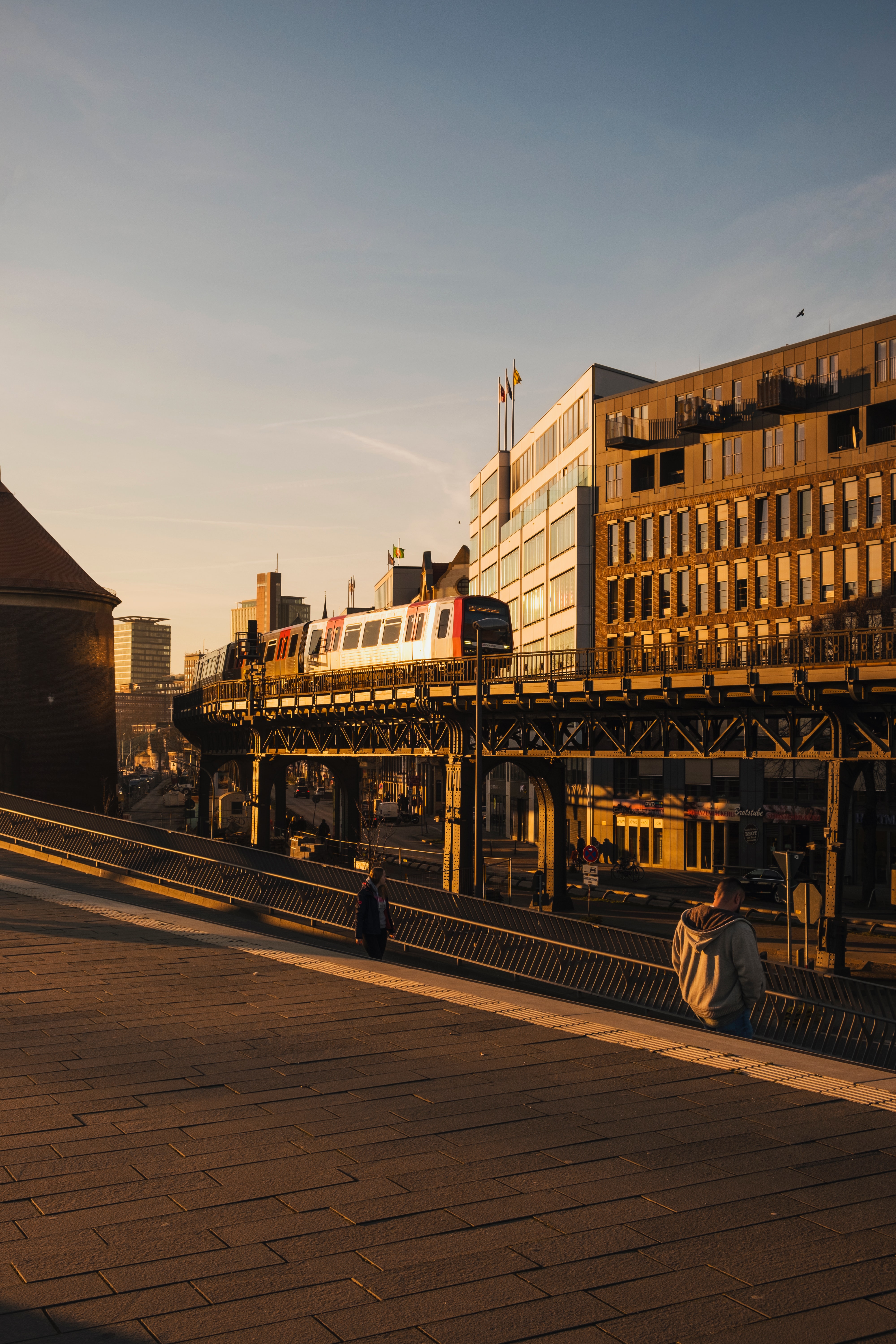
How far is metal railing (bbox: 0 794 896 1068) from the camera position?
1476 cm

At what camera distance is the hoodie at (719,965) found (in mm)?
9234

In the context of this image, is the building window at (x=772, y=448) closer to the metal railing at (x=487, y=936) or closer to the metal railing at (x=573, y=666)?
the metal railing at (x=573, y=666)

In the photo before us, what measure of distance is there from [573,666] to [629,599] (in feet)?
64.6

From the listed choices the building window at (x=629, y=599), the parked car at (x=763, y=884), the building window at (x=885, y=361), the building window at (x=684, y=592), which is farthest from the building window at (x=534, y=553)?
the parked car at (x=763, y=884)

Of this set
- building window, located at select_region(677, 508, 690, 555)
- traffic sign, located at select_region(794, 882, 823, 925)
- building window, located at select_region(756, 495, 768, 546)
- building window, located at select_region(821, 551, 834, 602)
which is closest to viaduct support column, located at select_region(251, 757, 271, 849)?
building window, located at select_region(677, 508, 690, 555)

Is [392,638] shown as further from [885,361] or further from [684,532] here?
[885,361]

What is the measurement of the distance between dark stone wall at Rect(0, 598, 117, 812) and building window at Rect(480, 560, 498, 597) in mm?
32755

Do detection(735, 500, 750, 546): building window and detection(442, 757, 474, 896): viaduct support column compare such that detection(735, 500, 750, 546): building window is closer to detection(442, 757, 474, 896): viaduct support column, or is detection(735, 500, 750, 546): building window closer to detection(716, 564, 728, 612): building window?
detection(716, 564, 728, 612): building window

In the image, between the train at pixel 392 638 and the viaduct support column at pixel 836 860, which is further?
the train at pixel 392 638

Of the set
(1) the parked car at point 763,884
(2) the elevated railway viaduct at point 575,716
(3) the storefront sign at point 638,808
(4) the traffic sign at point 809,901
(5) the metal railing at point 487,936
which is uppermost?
(2) the elevated railway viaduct at point 575,716

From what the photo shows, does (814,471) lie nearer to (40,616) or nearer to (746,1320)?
(40,616)

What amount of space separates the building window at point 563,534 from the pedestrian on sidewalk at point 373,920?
193 feet

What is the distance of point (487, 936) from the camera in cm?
1925

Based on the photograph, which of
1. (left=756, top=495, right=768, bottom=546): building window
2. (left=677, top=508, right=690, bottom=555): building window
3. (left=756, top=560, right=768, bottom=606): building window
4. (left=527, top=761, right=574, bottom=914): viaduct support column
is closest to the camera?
(left=527, top=761, right=574, bottom=914): viaduct support column
